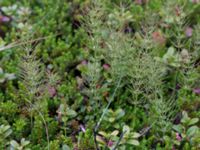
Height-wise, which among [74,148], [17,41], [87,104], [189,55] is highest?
[17,41]

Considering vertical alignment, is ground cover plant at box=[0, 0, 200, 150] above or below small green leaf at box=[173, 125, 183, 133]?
above

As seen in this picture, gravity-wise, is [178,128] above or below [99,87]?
below

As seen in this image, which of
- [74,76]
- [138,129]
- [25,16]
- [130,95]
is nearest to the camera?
[138,129]

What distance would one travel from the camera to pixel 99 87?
9.59 ft

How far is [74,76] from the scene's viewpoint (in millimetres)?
3180

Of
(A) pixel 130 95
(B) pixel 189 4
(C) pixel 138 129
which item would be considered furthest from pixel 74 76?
(B) pixel 189 4

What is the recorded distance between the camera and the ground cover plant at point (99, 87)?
2.62 metres

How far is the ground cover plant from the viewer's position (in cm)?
262

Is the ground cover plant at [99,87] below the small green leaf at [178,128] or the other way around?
the other way around

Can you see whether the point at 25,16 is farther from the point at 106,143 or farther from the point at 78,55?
the point at 106,143

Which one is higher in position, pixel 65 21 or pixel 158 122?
pixel 65 21

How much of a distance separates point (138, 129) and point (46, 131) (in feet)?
1.81

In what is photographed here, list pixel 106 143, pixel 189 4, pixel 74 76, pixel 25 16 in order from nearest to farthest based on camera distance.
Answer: pixel 106 143
pixel 74 76
pixel 25 16
pixel 189 4

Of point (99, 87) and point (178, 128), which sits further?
point (99, 87)
